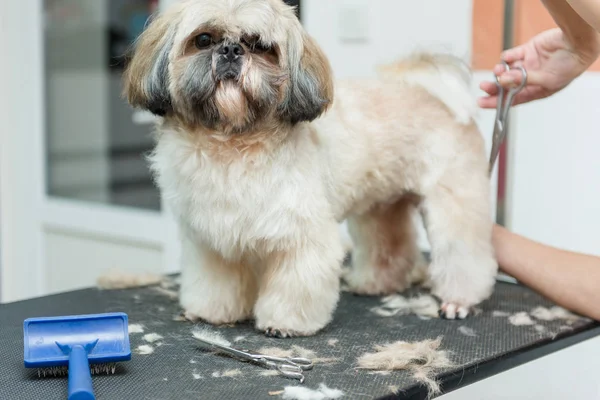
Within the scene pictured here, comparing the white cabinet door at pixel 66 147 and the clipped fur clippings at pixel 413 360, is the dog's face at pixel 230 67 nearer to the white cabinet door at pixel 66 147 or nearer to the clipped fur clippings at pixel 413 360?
the clipped fur clippings at pixel 413 360

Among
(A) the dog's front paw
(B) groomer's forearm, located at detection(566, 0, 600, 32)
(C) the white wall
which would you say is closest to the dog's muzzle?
(B) groomer's forearm, located at detection(566, 0, 600, 32)

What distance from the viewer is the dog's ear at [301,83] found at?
165cm

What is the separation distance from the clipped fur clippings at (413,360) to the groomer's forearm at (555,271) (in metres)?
0.50

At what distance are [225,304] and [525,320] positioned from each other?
77 centimetres

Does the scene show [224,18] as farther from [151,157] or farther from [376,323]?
[376,323]

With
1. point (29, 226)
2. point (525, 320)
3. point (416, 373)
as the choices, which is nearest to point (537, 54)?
point (525, 320)

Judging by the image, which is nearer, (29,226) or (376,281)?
(376,281)

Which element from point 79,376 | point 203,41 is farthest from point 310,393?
point 203,41

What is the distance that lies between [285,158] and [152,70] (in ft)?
1.13

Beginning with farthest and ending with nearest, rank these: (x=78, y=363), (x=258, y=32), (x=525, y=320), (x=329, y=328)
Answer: (x=525, y=320), (x=329, y=328), (x=258, y=32), (x=78, y=363)

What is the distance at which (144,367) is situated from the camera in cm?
153

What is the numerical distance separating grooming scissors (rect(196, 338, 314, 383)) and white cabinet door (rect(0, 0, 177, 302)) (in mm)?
2468

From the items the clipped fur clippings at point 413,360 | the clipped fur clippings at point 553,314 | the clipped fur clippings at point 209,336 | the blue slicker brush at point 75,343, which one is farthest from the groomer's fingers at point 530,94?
the blue slicker brush at point 75,343

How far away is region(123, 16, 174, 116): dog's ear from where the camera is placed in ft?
5.44
